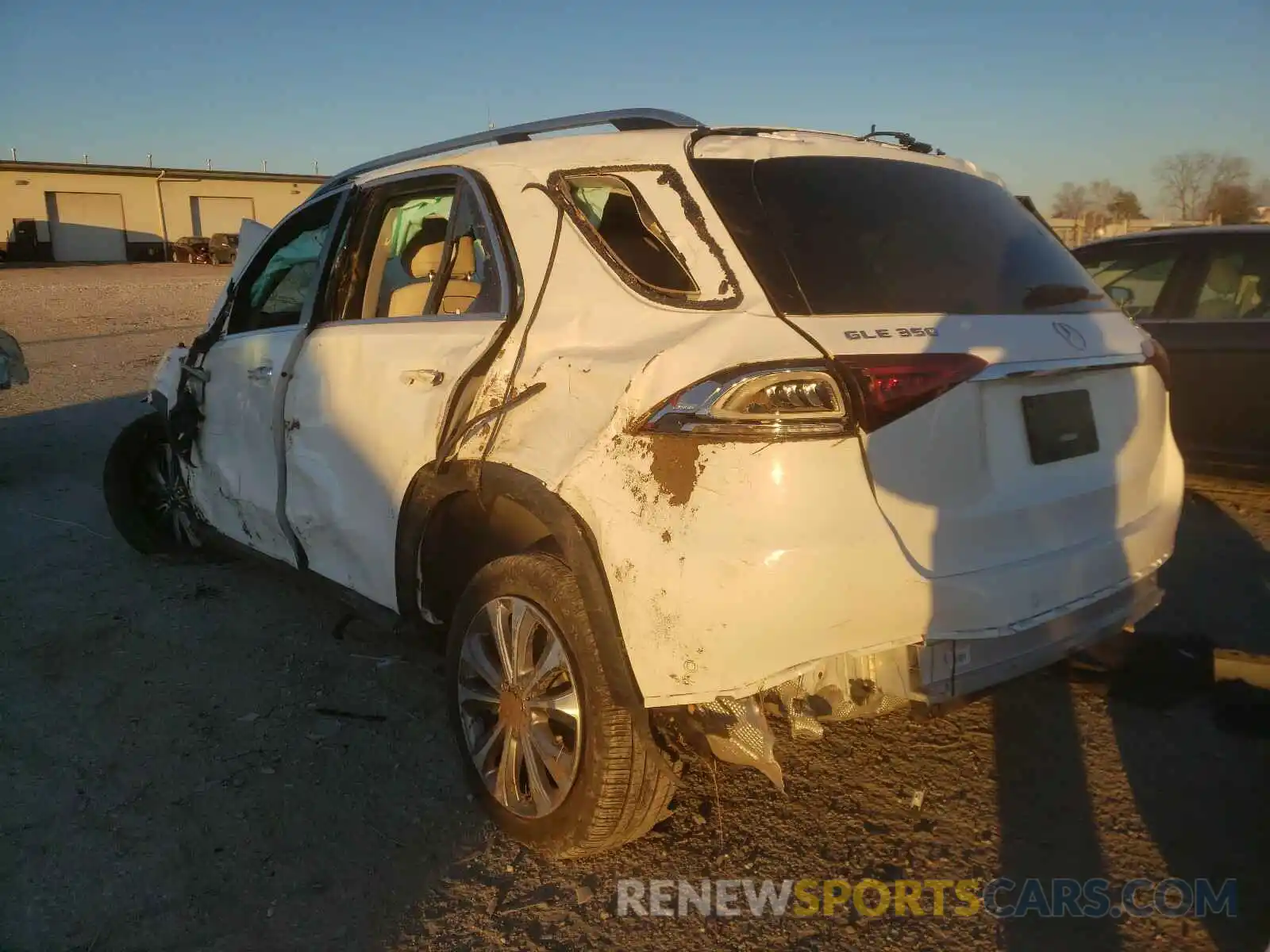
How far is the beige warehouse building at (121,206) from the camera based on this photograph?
1799 inches

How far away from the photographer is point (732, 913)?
8.41ft

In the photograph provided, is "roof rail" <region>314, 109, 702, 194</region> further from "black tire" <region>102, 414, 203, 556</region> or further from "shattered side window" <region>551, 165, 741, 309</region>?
"black tire" <region>102, 414, 203, 556</region>

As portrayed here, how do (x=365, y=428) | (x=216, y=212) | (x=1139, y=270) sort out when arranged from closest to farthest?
(x=365, y=428)
(x=1139, y=270)
(x=216, y=212)

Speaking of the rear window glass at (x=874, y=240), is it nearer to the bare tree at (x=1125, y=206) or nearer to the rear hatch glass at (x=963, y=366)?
the rear hatch glass at (x=963, y=366)

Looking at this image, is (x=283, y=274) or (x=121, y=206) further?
(x=121, y=206)

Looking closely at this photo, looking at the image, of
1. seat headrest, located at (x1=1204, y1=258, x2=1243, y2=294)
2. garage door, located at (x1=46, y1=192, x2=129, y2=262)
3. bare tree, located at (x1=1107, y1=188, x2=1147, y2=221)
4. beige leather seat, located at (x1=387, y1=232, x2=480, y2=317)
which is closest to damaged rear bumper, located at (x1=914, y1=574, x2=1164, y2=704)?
beige leather seat, located at (x1=387, y1=232, x2=480, y2=317)

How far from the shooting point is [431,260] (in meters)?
3.71

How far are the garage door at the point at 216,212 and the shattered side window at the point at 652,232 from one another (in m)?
52.9

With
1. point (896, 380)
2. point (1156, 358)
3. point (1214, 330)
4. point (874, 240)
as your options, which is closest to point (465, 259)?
point (874, 240)

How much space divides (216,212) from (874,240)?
54.8 metres

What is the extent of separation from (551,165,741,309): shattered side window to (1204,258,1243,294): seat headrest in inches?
183

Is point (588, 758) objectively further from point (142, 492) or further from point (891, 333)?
point (142, 492)

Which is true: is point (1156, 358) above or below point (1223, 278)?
below

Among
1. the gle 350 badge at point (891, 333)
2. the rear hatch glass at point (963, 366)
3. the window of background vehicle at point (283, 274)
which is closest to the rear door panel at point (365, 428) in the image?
the window of background vehicle at point (283, 274)
